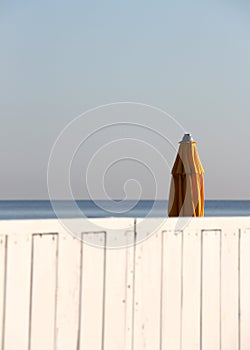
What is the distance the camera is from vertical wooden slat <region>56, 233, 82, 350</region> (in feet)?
8.77

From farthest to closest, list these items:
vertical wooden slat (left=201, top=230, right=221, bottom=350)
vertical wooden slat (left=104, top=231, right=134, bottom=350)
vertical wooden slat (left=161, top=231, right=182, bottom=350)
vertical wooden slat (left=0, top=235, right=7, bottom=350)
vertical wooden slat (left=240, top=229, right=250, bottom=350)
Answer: vertical wooden slat (left=240, top=229, right=250, bottom=350) → vertical wooden slat (left=201, top=230, right=221, bottom=350) → vertical wooden slat (left=161, top=231, right=182, bottom=350) → vertical wooden slat (left=104, top=231, right=134, bottom=350) → vertical wooden slat (left=0, top=235, right=7, bottom=350)

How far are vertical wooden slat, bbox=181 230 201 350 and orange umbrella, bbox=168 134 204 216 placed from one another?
71cm

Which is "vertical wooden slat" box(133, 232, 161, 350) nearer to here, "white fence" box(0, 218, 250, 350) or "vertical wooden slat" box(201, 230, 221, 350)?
"white fence" box(0, 218, 250, 350)

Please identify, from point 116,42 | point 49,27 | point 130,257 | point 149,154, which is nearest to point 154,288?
point 130,257

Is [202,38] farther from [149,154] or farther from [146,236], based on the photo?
[146,236]

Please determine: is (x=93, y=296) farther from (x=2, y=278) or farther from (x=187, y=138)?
(x=187, y=138)

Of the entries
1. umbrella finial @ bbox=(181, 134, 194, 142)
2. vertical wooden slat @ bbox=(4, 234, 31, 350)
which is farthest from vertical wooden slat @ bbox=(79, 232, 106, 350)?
umbrella finial @ bbox=(181, 134, 194, 142)

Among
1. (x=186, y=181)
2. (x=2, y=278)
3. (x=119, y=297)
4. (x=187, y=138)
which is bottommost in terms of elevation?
(x=119, y=297)

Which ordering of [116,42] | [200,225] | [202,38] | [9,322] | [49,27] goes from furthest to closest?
[49,27] → [116,42] → [202,38] → [200,225] → [9,322]

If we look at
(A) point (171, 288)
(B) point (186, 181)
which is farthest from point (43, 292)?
(B) point (186, 181)

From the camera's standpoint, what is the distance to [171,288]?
3.00 m

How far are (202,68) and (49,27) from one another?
9258 mm

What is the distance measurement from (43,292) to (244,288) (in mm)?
1253

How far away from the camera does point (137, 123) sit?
167 inches
